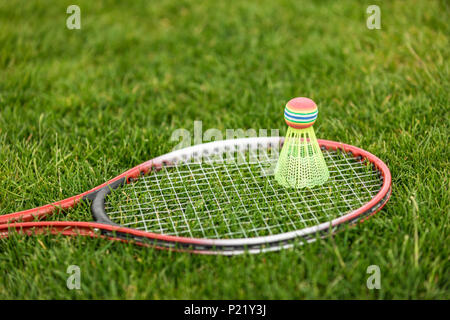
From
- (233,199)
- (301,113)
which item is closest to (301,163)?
(301,113)

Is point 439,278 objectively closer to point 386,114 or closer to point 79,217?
point 386,114

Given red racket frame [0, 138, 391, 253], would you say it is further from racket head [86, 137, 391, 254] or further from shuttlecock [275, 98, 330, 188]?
shuttlecock [275, 98, 330, 188]

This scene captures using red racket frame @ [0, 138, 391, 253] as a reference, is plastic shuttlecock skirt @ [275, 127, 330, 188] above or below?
above

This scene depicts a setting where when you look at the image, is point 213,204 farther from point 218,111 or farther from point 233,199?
point 218,111

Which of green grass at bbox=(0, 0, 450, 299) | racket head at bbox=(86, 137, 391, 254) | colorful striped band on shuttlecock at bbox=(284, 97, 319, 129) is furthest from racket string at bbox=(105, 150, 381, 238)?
colorful striped band on shuttlecock at bbox=(284, 97, 319, 129)

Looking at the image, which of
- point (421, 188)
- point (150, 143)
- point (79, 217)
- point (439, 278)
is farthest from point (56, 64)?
point (439, 278)

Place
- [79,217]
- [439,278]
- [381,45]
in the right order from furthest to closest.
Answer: [381,45] < [79,217] < [439,278]
